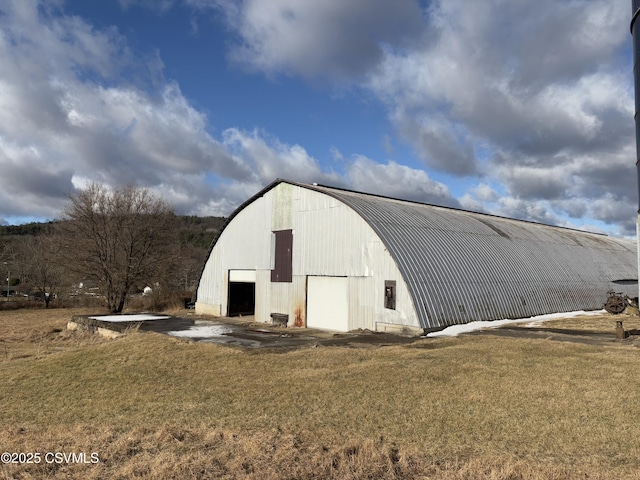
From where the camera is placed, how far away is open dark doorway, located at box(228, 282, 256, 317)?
3253cm

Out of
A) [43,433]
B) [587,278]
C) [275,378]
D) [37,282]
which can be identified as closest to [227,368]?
[275,378]

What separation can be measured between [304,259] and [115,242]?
881 inches

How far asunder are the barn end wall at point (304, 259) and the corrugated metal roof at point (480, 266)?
707 millimetres

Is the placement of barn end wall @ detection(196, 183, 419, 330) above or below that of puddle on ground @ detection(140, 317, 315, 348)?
above

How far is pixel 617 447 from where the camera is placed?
737cm

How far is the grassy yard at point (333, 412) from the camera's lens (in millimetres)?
6910

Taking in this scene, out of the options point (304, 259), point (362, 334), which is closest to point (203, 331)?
point (304, 259)

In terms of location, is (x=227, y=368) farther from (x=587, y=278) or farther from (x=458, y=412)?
(x=587, y=278)

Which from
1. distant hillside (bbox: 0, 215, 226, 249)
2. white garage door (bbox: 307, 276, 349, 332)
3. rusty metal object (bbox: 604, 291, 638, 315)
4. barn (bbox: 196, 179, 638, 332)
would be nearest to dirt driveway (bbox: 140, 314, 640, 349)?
white garage door (bbox: 307, 276, 349, 332)

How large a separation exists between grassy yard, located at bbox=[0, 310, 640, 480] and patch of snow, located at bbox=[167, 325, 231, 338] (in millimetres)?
5276

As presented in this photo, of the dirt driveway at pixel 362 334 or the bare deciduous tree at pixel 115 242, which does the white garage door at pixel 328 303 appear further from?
the bare deciduous tree at pixel 115 242

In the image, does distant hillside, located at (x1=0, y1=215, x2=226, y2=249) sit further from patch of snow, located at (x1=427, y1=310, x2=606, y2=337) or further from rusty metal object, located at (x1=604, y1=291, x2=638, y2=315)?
rusty metal object, located at (x1=604, y1=291, x2=638, y2=315)

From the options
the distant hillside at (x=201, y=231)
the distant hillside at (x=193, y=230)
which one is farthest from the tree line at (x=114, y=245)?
the distant hillside at (x=201, y=231)

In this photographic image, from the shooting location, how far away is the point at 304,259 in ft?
86.7
